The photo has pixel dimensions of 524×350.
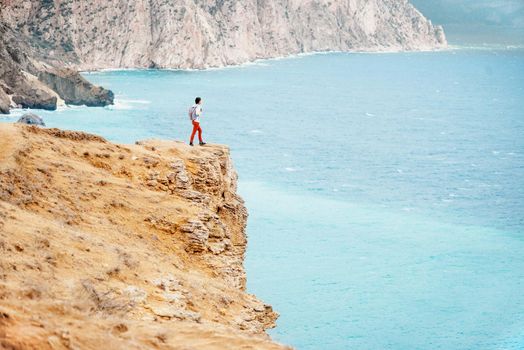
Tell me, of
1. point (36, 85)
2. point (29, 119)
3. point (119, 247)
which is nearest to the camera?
point (119, 247)

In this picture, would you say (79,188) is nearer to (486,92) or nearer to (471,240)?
(471,240)

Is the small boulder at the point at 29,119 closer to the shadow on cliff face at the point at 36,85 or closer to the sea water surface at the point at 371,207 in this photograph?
the sea water surface at the point at 371,207

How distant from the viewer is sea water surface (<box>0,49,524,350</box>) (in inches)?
1491

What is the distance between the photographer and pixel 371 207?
59.3 metres

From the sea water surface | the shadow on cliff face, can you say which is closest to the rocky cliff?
the sea water surface

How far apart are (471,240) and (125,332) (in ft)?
138

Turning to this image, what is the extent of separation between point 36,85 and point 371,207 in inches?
1943

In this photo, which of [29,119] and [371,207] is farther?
[29,119]

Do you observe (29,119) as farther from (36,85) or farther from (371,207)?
(371,207)

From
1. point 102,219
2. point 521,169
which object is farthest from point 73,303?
point 521,169

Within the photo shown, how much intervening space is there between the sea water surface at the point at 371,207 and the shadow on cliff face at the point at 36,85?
7.75 feet

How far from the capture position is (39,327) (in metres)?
10.7

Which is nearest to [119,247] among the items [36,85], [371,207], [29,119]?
[371,207]

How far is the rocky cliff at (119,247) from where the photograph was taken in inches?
475
